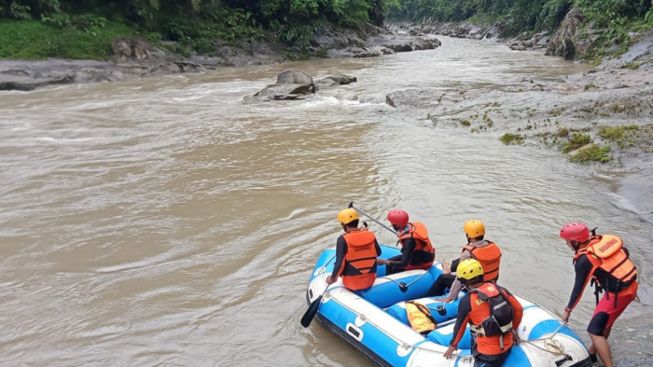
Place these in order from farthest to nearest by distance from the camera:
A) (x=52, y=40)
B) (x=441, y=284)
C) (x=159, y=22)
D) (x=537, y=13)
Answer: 1. (x=537, y=13)
2. (x=159, y=22)
3. (x=52, y=40)
4. (x=441, y=284)

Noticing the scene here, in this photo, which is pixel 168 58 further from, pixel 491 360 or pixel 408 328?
pixel 491 360

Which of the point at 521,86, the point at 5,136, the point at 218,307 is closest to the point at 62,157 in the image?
the point at 5,136

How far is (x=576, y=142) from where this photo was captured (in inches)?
453

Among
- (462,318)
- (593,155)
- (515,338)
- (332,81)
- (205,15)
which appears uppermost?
(205,15)

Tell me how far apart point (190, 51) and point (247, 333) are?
2579 centimetres

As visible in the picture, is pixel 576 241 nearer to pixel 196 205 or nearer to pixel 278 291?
pixel 278 291

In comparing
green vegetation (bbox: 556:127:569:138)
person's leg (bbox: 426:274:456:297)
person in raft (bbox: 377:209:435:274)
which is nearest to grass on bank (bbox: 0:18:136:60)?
green vegetation (bbox: 556:127:569:138)

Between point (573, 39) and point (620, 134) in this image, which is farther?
point (573, 39)

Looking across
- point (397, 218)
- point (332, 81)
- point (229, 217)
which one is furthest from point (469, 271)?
point (332, 81)

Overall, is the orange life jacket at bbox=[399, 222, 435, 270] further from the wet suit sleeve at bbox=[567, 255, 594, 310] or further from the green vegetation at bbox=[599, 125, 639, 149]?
the green vegetation at bbox=[599, 125, 639, 149]

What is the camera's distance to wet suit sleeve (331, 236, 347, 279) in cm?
552

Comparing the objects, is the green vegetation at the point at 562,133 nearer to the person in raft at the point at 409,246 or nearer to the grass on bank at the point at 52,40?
the person in raft at the point at 409,246

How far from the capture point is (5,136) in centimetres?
1462

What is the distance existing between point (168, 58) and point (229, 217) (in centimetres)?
2117
